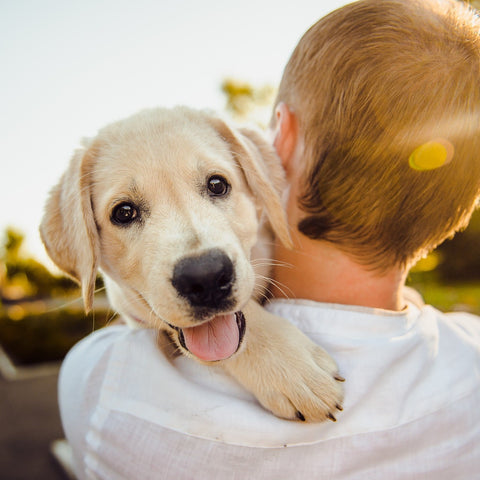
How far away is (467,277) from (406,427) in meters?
20.1

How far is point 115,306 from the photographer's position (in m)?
2.91

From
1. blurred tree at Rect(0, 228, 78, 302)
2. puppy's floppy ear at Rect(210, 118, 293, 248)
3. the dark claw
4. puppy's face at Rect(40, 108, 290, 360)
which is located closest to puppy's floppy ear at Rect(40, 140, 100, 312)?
puppy's face at Rect(40, 108, 290, 360)

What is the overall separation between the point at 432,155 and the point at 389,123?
25cm

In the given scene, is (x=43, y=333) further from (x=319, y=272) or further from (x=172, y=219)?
(x=319, y=272)

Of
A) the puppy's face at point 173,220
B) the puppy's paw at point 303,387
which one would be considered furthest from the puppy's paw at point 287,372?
the puppy's face at point 173,220

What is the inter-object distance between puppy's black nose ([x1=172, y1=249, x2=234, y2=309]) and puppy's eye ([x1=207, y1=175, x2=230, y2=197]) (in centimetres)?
56

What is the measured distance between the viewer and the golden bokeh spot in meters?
1.95

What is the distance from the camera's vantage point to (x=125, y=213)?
2438mm

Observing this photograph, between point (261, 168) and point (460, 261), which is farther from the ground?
point (261, 168)

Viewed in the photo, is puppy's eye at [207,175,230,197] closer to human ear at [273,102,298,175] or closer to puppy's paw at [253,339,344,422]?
human ear at [273,102,298,175]

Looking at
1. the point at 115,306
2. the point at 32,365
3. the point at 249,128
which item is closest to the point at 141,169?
the point at 249,128

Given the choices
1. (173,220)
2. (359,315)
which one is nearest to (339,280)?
(359,315)

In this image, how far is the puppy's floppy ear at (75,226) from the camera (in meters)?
2.44

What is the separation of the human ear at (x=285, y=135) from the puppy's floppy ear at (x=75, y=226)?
1.10 m
